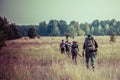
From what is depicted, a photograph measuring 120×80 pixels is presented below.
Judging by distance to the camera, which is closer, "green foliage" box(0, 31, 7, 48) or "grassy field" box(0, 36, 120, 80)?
"grassy field" box(0, 36, 120, 80)

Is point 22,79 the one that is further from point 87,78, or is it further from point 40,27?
point 40,27

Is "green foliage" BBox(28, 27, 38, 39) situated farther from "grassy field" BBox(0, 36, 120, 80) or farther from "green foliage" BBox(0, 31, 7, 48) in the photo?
"green foliage" BBox(0, 31, 7, 48)

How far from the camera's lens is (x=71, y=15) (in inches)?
340

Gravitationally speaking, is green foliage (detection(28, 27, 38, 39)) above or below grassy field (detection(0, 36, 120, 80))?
above

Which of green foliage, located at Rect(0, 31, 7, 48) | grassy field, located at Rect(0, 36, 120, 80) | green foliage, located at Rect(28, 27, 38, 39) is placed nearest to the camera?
grassy field, located at Rect(0, 36, 120, 80)

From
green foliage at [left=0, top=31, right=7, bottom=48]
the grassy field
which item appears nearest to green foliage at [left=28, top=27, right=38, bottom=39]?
the grassy field

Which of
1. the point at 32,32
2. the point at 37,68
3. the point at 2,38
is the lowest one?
the point at 37,68

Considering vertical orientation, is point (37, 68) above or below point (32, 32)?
below

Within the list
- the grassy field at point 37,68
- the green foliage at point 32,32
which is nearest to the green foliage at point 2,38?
the grassy field at point 37,68

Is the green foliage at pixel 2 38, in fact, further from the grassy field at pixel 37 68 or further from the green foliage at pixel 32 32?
the green foliage at pixel 32 32

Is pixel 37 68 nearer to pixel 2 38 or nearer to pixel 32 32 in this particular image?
pixel 32 32

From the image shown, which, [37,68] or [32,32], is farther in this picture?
[32,32]

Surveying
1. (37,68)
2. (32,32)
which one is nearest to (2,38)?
(32,32)

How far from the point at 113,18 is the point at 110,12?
234 mm
